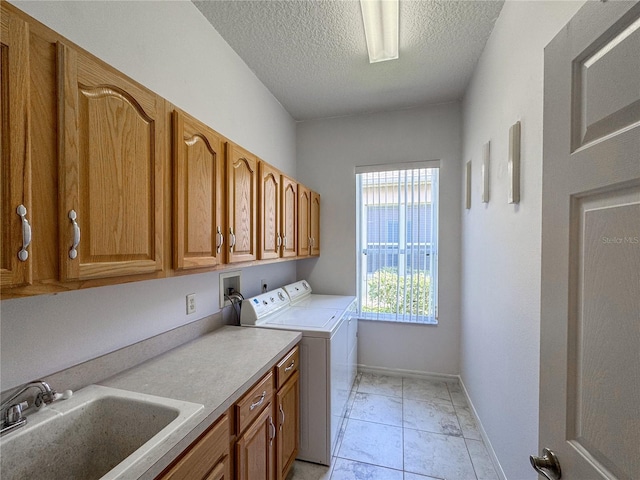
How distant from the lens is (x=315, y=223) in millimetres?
2922

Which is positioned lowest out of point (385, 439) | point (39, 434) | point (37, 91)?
point (385, 439)

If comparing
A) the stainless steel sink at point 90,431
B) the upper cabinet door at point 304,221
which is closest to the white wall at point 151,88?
the stainless steel sink at point 90,431

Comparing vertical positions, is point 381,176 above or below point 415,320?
above

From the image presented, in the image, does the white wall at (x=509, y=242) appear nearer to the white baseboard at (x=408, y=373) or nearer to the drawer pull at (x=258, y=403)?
the white baseboard at (x=408, y=373)

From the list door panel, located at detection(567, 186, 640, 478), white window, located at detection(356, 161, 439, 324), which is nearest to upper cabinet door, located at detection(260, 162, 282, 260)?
white window, located at detection(356, 161, 439, 324)

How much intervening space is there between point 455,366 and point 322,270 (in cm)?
168

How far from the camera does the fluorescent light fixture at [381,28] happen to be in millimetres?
1577

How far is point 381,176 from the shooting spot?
2945mm

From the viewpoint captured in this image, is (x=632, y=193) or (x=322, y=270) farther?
(x=322, y=270)

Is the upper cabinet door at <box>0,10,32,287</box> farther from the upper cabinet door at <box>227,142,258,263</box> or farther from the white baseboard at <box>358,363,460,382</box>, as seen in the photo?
the white baseboard at <box>358,363,460,382</box>

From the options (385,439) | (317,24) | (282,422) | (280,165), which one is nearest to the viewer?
(282,422)

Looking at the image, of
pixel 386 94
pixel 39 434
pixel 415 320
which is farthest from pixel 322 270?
pixel 39 434

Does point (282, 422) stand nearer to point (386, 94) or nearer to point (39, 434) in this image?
point (39, 434)

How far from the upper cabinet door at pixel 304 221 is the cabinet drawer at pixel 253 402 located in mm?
1244
